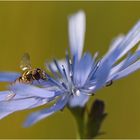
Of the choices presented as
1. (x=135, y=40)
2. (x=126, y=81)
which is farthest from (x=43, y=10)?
(x=135, y=40)

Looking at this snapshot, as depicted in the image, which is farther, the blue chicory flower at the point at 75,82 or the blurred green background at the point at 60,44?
the blurred green background at the point at 60,44

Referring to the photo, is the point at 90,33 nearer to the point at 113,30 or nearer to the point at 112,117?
the point at 113,30

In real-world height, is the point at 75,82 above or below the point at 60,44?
below

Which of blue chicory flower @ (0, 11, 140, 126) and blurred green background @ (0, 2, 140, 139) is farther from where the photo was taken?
blurred green background @ (0, 2, 140, 139)

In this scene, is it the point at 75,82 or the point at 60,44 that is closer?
the point at 75,82
